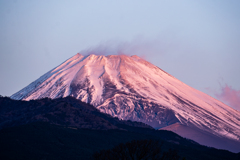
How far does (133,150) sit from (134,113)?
482 feet

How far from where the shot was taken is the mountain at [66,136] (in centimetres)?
8225

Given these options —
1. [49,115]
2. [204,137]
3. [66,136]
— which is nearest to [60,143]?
[66,136]

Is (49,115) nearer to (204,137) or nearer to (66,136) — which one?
(66,136)

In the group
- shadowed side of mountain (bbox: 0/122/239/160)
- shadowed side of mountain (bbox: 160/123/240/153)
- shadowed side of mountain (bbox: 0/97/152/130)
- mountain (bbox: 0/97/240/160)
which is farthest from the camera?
shadowed side of mountain (bbox: 160/123/240/153)

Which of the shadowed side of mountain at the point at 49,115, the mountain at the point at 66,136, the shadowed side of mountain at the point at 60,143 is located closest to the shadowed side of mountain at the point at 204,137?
the mountain at the point at 66,136

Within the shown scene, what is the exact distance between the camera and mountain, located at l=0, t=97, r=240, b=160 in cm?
8225

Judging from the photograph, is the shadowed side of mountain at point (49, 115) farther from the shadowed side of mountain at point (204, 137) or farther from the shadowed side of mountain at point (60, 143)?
the shadowed side of mountain at point (204, 137)

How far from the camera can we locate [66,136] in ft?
330

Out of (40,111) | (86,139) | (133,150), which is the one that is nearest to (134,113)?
(40,111)

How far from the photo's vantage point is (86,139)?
10288 cm

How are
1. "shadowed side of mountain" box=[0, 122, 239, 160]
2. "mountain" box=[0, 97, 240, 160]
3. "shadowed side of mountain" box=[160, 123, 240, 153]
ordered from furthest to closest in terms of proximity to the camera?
"shadowed side of mountain" box=[160, 123, 240, 153]
"shadowed side of mountain" box=[0, 122, 239, 160]
"mountain" box=[0, 97, 240, 160]

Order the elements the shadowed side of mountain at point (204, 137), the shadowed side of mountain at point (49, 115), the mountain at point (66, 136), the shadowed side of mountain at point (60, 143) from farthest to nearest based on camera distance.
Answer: the shadowed side of mountain at point (204, 137) → the shadowed side of mountain at point (49, 115) → the shadowed side of mountain at point (60, 143) → the mountain at point (66, 136)

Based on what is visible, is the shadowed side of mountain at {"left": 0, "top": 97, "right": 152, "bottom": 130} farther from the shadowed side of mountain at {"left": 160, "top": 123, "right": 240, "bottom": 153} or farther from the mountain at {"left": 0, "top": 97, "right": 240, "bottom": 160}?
the shadowed side of mountain at {"left": 160, "top": 123, "right": 240, "bottom": 153}

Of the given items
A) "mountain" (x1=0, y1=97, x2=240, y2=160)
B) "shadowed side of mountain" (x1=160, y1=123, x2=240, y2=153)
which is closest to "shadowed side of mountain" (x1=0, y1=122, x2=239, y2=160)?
"mountain" (x1=0, y1=97, x2=240, y2=160)
